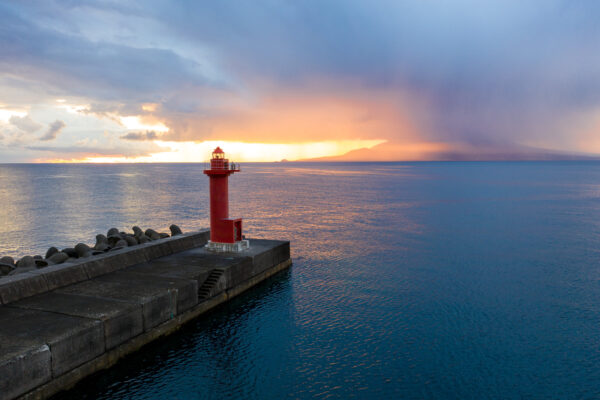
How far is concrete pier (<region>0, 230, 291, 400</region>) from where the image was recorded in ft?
32.3

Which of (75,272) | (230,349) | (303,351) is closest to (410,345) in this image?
(303,351)

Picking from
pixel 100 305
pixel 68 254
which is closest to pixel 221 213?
pixel 68 254

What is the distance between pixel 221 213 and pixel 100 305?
931cm

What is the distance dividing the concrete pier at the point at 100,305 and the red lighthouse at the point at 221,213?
65cm

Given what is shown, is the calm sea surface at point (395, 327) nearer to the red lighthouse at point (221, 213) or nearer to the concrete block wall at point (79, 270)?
the red lighthouse at point (221, 213)

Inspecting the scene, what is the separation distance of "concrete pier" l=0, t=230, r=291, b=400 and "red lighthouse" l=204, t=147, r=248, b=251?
0.65m

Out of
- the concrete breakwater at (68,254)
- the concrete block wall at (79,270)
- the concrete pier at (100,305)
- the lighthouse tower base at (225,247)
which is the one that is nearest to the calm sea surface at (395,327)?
the concrete pier at (100,305)

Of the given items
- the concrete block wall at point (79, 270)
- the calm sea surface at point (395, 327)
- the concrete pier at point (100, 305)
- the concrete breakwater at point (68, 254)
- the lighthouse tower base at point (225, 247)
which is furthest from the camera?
the lighthouse tower base at point (225, 247)

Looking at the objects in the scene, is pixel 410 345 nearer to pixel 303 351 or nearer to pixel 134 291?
pixel 303 351

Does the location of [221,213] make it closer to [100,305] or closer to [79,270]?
[79,270]

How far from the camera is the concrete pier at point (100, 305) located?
9836 millimetres

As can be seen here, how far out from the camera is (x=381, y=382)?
12.2 meters

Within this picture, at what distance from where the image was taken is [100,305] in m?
12.8

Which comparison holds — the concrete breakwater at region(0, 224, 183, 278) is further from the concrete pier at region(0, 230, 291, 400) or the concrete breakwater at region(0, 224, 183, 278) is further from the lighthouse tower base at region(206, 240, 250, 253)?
the lighthouse tower base at region(206, 240, 250, 253)
